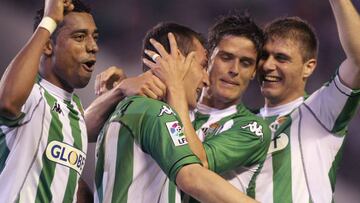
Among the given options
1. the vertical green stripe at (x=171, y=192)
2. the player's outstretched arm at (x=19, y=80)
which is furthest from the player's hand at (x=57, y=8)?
the vertical green stripe at (x=171, y=192)

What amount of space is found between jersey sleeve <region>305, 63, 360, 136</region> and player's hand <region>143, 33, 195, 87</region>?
741mm

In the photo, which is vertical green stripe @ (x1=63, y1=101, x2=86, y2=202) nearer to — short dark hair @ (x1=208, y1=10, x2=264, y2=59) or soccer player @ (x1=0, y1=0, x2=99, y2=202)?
soccer player @ (x1=0, y1=0, x2=99, y2=202)

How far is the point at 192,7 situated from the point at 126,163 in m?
3.59

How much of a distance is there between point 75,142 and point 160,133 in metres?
0.76

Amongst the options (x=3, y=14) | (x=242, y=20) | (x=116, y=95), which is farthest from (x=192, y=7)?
(x=116, y=95)

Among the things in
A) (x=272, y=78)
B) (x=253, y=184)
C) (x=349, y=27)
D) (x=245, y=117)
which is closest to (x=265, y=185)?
(x=253, y=184)

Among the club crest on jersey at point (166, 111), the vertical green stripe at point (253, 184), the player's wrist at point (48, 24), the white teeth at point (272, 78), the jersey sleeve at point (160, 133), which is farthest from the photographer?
the white teeth at point (272, 78)

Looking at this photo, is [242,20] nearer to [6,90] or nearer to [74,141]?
[74,141]

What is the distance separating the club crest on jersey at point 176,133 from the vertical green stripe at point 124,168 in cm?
17

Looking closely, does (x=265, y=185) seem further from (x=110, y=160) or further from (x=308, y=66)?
(x=110, y=160)

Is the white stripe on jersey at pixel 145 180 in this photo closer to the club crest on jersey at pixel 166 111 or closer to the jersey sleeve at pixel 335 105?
the club crest on jersey at pixel 166 111

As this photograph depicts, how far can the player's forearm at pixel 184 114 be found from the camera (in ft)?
8.06

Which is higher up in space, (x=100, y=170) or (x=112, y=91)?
(x=112, y=91)

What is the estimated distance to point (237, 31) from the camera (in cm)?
314
